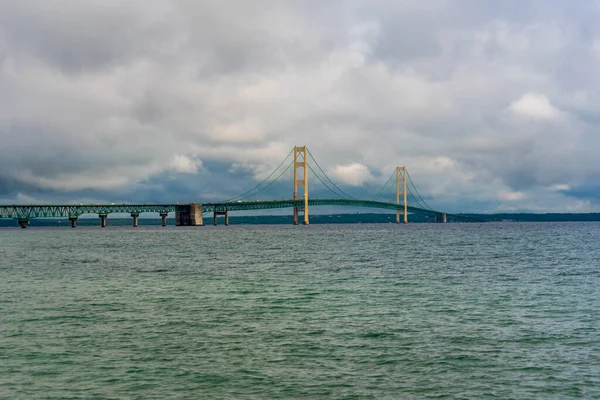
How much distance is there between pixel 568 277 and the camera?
124 feet

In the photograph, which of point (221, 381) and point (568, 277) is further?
point (568, 277)

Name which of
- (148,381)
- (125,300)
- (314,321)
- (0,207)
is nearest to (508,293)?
(314,321)

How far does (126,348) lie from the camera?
18.1 metres

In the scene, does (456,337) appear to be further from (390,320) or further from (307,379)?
(307,379)

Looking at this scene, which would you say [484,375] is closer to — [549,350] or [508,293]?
[549,350]

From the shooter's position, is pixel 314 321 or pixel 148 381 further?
pixel 314 321

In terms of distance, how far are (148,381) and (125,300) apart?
14.1m

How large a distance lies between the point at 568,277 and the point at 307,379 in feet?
91.3

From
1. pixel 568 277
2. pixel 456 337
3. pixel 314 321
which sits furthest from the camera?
pixel 568 277

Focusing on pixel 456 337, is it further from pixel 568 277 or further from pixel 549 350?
pixel 568 277

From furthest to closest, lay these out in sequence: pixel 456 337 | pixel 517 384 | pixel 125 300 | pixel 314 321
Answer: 1. pixel 125 300
2. pixel 314 321
3. pixel 456 337
4. pixel 517 384

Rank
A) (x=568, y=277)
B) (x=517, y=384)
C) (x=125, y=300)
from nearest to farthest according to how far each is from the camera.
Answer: (x=517, y=384)
(x=125, y=300)
(x=568, y=277)

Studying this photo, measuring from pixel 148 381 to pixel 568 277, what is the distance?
30.2 m

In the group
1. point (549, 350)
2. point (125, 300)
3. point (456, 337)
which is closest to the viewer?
point (549, 350)
